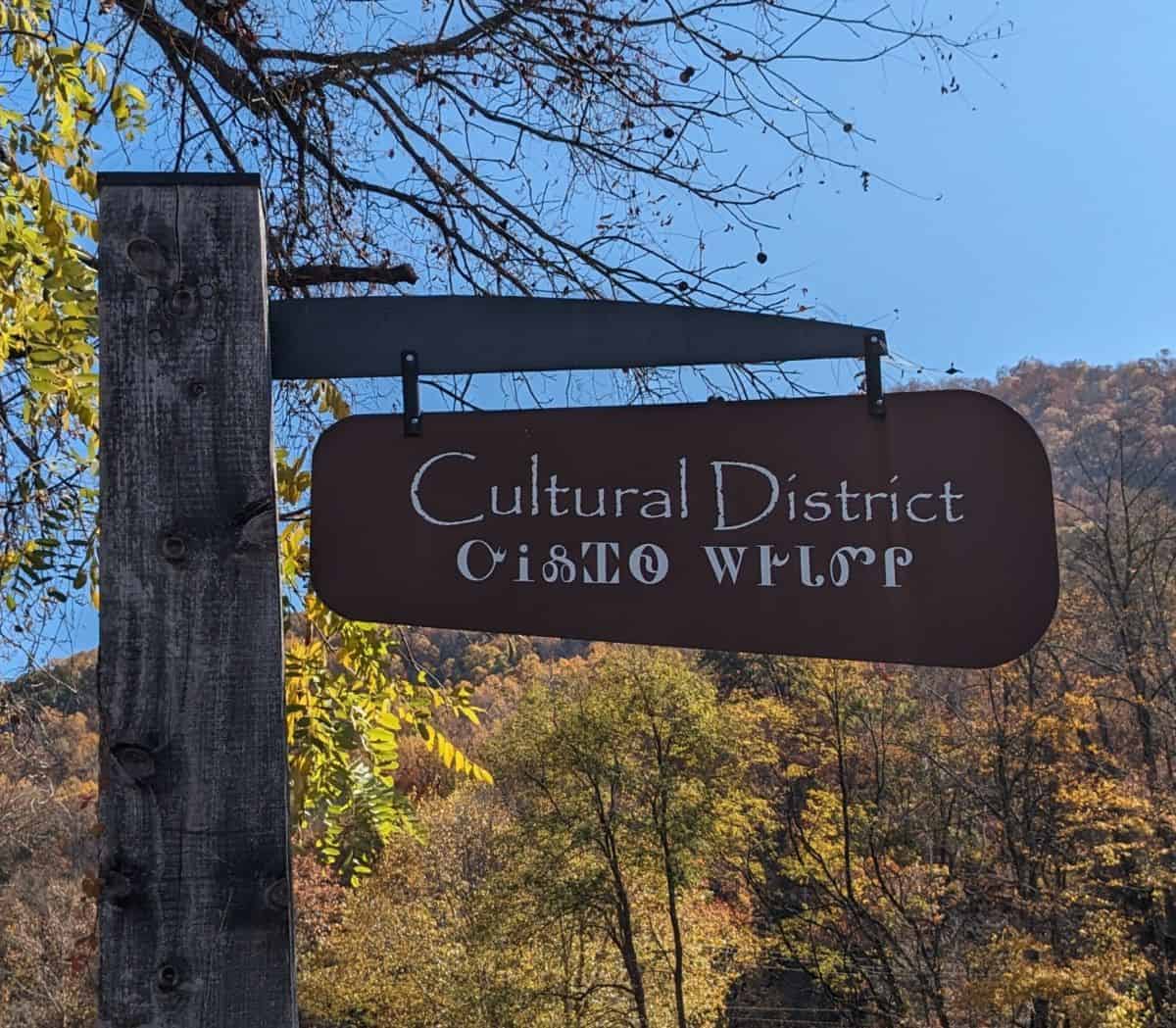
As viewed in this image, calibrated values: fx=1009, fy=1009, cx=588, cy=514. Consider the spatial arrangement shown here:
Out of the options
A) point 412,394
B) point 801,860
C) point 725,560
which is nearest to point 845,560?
point 725,560

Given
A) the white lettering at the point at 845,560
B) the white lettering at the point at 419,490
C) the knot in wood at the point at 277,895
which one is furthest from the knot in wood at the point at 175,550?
the white lettering at the point at 845,560

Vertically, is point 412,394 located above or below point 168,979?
above

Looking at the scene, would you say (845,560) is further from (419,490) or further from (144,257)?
(144,257)

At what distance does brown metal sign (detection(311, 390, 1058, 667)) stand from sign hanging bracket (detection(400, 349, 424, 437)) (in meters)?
0.02

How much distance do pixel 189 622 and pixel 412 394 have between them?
1.50 feet

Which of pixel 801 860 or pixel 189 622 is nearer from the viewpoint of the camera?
pixel 189 622

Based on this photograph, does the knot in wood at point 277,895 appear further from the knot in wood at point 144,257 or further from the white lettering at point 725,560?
the knot in wood at point 144,257

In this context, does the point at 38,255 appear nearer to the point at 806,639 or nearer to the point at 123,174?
the point at 123,174

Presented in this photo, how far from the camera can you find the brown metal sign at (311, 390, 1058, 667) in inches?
56.8

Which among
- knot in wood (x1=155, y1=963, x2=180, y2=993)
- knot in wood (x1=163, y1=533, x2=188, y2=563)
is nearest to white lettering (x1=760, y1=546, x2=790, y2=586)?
knot in wood (x1=163, y1=533, x2=188, y2=563)

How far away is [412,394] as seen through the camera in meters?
1.53

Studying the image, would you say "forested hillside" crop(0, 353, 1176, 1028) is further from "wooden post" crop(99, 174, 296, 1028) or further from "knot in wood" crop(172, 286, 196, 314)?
"knot in wood" crop(172, 286, 196, 314)

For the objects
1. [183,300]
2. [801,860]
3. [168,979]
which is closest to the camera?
[168,979]

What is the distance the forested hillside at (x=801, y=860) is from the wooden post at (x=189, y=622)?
13374 mm
